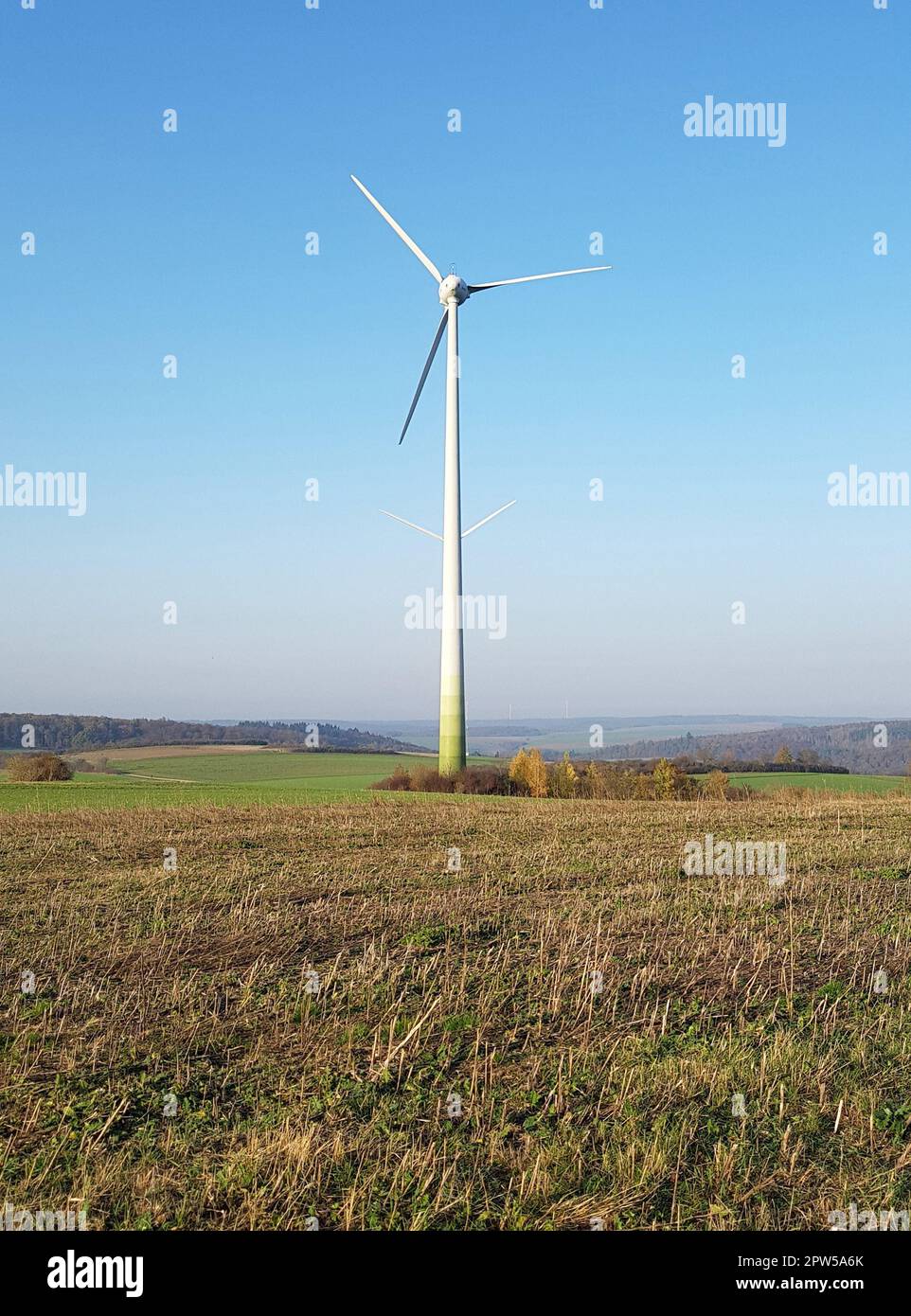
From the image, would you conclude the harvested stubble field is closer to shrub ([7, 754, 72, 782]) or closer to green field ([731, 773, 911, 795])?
shrub ([7, 754, 72, 782])

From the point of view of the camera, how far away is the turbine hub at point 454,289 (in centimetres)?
4847

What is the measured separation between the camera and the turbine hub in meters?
48.5

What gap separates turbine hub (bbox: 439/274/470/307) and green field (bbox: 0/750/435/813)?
26.8 m

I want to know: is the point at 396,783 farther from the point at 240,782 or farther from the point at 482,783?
the point at 240,782

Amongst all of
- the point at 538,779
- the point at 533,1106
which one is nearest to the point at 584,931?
the point at 533,1106

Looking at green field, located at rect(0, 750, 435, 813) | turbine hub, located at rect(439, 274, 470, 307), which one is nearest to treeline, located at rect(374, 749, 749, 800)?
green field, located at rect(0, 750, 435, 813)

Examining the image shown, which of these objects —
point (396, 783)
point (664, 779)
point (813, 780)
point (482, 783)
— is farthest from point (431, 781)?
point (813, 780)

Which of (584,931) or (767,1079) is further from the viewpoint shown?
(584,931)

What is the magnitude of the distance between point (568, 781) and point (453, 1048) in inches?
1951

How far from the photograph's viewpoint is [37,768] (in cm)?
5347

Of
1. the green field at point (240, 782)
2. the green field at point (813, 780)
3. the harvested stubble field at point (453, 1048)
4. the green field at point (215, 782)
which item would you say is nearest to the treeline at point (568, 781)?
the green field at point (813, 780)

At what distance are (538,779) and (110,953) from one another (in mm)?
47823
